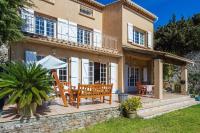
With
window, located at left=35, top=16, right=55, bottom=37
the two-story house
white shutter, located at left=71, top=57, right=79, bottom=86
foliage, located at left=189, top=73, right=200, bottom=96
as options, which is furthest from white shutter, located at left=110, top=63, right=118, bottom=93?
foliage, located at left=189, top=73, right=200, bottom=96

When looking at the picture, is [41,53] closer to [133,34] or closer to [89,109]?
[89,109]

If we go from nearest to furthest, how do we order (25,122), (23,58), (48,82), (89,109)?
1. (25,122)
2. (48,82)
3. (89,109)
4. (23,58)

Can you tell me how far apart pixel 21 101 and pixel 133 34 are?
14444 millimetres

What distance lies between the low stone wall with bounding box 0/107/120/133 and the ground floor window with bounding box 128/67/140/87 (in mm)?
10236

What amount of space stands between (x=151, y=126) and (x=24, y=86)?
227 inches

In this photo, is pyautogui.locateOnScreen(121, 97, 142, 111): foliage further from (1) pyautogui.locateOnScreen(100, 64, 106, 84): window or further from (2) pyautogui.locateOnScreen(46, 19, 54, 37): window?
(2) pyautogui.locateOnScreen(46, 19, 54, 37): window

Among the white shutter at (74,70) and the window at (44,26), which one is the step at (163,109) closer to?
the white shutter at (74,70)

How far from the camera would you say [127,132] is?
979 cm

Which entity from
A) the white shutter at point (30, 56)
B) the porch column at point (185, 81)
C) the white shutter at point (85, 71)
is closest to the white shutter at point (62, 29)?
the white shutter at point (85, 71)

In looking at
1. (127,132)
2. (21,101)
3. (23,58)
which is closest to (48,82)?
(21,101)

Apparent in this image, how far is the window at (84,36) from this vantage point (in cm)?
1884

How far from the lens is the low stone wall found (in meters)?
8.23

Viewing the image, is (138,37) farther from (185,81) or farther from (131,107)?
(131,107)

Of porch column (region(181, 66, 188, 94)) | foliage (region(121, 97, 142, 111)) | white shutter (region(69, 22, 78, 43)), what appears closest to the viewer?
foliage (region(121, 97, 142, 111))
